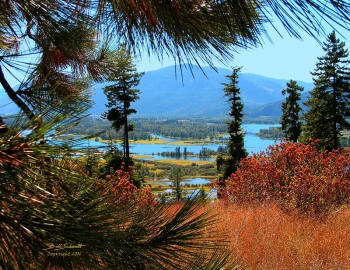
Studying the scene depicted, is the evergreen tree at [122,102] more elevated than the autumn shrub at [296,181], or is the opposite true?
the evergreen tree at [122,102]

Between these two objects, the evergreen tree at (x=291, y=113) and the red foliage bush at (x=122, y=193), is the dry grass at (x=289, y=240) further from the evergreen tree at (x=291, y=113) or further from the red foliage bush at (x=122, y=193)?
the evergreen tree at (x=291, y=113)

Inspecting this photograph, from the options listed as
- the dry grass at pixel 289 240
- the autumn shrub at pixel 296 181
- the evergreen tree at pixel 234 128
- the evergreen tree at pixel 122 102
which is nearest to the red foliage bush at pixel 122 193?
the dry grass at pixel 289 240

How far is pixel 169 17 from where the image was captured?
4.62ft

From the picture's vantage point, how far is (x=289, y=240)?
4508 mm

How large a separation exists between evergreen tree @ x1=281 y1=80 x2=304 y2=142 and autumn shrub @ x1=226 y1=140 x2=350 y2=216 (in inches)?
901

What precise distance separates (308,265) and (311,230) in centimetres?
117

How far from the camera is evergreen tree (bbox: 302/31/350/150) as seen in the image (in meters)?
24.9

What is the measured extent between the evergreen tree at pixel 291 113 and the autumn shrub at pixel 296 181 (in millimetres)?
22892

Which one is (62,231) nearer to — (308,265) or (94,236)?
(94,236)

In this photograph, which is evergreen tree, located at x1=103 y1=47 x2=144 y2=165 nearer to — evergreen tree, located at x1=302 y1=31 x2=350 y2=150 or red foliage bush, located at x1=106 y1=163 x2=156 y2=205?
evergreen tree, located at x1=302 y1=31 x2=350 y2=150

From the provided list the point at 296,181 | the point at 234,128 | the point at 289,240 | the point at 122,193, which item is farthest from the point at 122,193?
the point at 234,128

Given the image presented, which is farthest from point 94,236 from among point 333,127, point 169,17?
point 333,127

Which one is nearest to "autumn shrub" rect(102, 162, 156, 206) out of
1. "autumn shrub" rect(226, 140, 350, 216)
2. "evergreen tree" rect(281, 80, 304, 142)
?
"autumn shrub" rect(226, 140, 350, 216)

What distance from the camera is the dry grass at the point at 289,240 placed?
3.99 m
